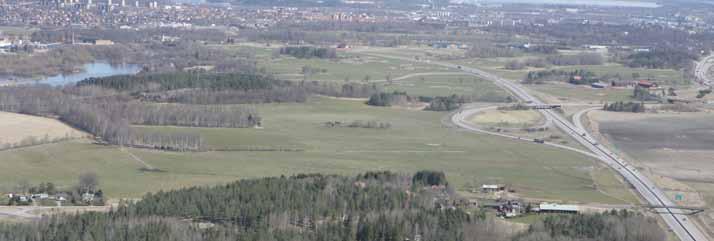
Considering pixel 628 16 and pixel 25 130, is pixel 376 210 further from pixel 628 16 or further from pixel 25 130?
pixel 628 16

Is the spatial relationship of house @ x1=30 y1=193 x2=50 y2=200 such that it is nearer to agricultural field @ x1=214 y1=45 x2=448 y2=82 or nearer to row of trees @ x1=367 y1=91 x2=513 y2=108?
row of trees @ x1=367 y1=91 x2=513 y2=108

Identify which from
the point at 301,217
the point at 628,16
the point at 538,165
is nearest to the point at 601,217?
the point at 301,217

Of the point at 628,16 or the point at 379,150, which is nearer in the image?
the point at 379,150

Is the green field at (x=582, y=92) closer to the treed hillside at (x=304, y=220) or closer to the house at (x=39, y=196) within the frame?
the treed hillside at (x=304, y=220)

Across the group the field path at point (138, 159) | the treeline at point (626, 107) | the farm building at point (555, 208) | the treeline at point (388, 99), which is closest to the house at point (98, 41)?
the treeline at point (388, 99)

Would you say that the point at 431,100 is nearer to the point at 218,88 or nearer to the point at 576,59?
the point at 218,88

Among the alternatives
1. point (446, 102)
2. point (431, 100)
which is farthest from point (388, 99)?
point (446, 102)

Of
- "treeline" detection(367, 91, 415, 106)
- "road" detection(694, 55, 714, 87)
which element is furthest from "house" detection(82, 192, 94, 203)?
"road" detection(694, 55, 714, 87)
